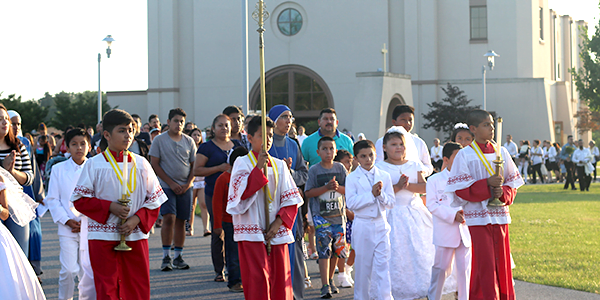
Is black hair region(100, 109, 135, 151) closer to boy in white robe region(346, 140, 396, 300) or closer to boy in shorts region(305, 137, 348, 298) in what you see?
boy in white robe region(346, 140, 396, 300)

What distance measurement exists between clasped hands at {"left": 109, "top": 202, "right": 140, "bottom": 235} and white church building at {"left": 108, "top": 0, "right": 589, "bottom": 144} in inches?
1188

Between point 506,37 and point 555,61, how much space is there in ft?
25.7

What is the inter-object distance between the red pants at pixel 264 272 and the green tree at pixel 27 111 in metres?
36.7

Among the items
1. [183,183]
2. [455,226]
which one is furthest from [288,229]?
[183,183]

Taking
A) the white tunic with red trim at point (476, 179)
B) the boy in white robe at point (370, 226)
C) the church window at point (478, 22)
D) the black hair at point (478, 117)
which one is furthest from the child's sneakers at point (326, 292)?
the church window at point (478, 22)

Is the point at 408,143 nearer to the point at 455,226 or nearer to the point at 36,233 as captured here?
the point at 455,226

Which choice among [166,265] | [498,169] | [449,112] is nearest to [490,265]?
[498,169]

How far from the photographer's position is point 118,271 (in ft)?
17.1

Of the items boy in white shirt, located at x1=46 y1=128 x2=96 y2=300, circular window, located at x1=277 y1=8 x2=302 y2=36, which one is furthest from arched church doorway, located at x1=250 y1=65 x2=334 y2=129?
boy in white shirt, located at x1=46 y1=128 x2=96 y2=300

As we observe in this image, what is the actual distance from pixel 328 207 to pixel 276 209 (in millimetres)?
2018

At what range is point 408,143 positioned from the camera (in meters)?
7.47

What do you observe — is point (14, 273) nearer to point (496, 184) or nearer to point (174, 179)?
point (496, 184)

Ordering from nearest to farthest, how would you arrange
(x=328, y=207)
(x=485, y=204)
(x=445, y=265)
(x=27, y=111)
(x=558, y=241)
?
(x=485, y=204)
(x=445, y=265)
(x=328, y=207)
(x=558, y=241)
(x=27, y=111)

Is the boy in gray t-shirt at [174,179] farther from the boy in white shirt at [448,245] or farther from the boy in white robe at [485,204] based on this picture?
the boy in white robe at [485,204]
